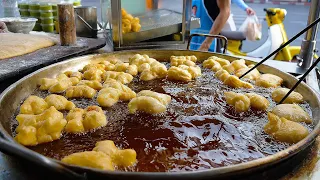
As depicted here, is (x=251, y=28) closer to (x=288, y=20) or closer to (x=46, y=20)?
(x=46, y=20)

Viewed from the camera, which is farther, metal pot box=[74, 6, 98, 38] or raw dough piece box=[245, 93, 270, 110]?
metal pot box=[74, 6, 98, 38]

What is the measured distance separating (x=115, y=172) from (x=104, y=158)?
7.3 inches

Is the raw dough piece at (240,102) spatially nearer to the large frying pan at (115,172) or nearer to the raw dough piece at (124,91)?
the large frying pan at (115,172)

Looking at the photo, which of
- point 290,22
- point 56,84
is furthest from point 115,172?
point 290,22

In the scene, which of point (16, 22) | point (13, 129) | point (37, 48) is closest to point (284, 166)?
point (13, 129)

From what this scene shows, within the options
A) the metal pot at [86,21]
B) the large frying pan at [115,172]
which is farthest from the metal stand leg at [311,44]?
the metal pot at [86,21]

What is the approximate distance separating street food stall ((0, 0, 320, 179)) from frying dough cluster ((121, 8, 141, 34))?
Result: 0.01m

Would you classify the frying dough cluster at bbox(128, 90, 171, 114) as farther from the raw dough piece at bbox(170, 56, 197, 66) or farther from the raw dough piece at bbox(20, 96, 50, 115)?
the raw dough piece at bbox(170, 56, 197, 66)

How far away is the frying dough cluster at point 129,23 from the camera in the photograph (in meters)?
2.63

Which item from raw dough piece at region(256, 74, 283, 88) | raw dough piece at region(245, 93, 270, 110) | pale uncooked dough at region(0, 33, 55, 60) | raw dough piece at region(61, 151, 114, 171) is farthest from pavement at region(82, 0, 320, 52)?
raw dough piece at region(61, 151, 114, 171)

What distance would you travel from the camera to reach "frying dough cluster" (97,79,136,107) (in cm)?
156

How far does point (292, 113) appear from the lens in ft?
4.69

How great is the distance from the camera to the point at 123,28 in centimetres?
267

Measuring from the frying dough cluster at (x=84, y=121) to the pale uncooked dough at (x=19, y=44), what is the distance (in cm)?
127
